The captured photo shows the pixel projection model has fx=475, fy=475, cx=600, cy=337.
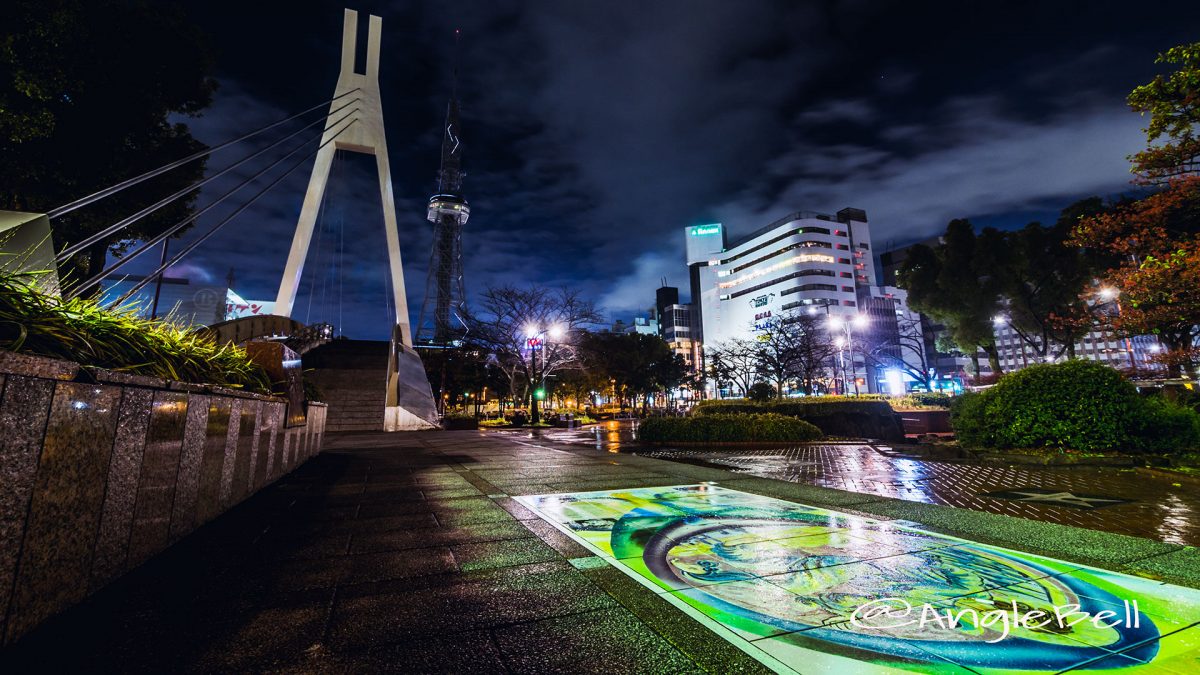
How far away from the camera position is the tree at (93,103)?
9.23m

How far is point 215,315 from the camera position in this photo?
5391 cm

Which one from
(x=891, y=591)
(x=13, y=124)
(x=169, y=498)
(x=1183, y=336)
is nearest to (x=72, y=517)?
(x=169, y=498)

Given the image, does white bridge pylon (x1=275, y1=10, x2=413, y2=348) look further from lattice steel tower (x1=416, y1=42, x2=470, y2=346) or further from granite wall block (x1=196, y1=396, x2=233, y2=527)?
lattice steel tower (x1=416, y1=42, x2=470, y2=346)

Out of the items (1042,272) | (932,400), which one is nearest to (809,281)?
(1042,272)

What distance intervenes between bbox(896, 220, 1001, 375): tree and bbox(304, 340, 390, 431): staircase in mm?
37706

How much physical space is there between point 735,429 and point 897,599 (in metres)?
12.5

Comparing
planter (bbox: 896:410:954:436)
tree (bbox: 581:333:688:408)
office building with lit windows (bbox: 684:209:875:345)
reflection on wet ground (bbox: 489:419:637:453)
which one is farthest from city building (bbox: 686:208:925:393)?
reflection on wet ground (bbox: 489:419:637:453)

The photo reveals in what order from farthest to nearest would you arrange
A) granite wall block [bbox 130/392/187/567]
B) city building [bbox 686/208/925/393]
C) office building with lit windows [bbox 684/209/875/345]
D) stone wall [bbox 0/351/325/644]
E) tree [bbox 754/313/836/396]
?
office building with lit windows [bbox 684/209/875/345]
city building [bbox 686/208/925/393]
tree [bbox 754/313/836/396]
granite wall block [bbox 130/392/187/567]
stone wall [bbox 0/351/325/644]

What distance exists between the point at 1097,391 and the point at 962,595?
9.30 meters

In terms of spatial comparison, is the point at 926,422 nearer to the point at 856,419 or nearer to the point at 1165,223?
the point at 856,419

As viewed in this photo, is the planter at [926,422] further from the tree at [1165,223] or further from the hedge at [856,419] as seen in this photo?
the tree at [1165,223]

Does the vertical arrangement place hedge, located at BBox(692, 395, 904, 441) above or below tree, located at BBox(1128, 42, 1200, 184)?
below

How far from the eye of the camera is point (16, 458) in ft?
7.00

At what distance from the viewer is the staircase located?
2534 cm
